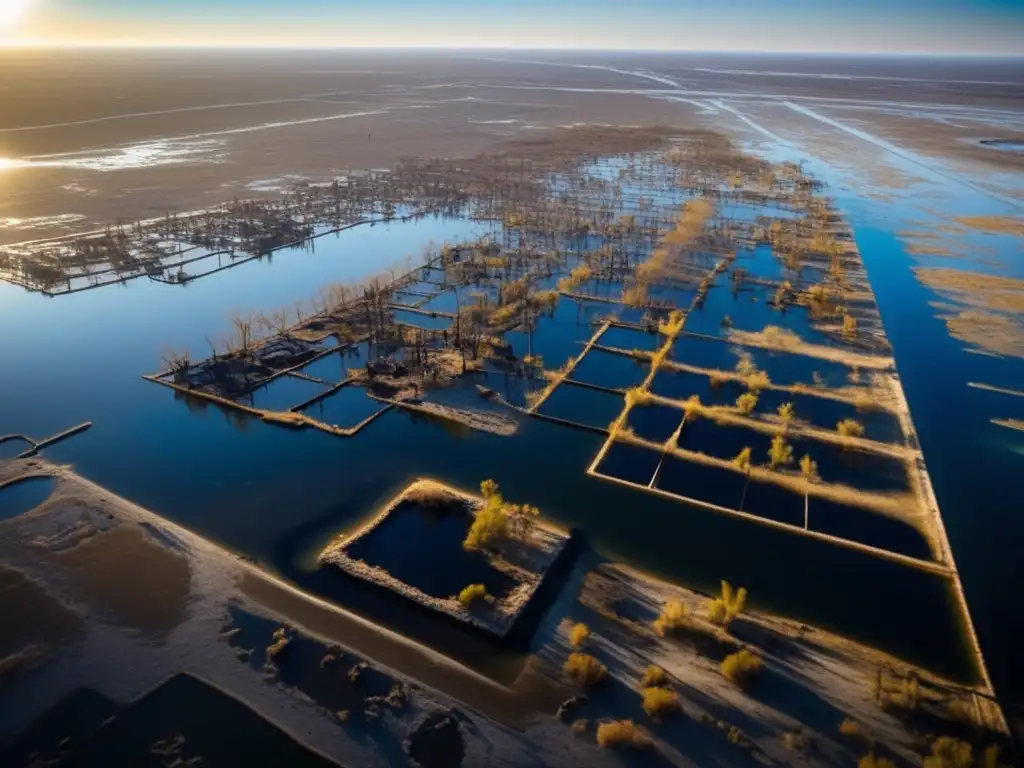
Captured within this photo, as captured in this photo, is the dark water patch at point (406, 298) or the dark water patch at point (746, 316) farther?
the dark water patch at point (406, 298)

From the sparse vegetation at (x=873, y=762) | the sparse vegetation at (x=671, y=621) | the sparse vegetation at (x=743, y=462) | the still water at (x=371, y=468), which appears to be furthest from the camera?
the sparse vegetation at (x=743, y=462)

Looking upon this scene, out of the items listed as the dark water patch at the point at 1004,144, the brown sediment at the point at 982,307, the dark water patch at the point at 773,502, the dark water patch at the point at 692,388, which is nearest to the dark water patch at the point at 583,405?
the dark water patch at the point at 692,388

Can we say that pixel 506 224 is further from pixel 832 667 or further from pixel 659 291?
pixel 832 667

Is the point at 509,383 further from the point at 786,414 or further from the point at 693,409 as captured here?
the point at 786,414

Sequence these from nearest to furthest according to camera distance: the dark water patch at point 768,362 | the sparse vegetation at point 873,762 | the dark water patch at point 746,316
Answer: the sparse vegetation at point 873,762 → the dark water patch at point 768,362 → the dark water patch at point 746,316

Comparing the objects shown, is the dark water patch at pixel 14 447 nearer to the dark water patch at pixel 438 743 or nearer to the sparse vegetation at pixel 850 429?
the dark water patch at pixel 438 743

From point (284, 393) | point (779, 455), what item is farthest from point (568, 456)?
point (284, 393)

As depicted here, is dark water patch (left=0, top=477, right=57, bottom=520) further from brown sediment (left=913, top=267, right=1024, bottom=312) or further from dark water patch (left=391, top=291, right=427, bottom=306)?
brown sediment (left=913, top=267, right=1024, bottom=312)
